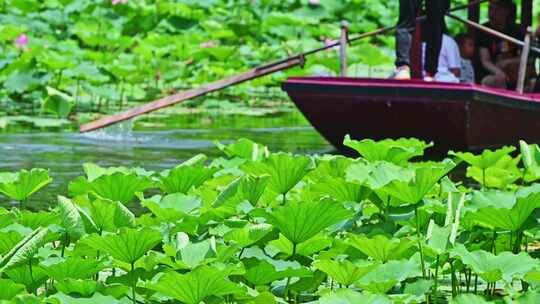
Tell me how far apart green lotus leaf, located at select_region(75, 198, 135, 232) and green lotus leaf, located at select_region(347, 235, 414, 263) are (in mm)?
484

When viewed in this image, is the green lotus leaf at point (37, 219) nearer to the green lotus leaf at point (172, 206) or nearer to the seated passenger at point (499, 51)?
the green lotus leaf at point (172, 206)

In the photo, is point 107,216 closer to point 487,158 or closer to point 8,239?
point 8,239

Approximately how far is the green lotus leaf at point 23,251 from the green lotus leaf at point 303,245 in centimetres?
52

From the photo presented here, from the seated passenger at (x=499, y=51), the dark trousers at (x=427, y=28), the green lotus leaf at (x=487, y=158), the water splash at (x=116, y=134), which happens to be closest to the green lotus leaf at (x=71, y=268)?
the green lotus leaf at (x=487, y=158)

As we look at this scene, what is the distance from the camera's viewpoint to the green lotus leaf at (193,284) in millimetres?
2713

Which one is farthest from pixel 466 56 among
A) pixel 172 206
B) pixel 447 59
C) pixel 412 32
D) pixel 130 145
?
pixel 172 206

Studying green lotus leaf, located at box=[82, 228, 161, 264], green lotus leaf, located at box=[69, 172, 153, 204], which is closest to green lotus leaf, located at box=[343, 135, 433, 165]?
green lotus leaf, located at box=[69, 172, 153, 204]

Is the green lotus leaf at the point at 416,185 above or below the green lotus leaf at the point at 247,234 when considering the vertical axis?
above

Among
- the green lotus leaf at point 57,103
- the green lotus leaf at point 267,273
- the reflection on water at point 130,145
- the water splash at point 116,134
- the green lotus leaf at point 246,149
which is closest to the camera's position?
the green lotus leaf at point 267,273

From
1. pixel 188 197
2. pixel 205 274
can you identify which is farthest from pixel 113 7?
pixel 205 274

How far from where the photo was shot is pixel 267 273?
3.05 metres

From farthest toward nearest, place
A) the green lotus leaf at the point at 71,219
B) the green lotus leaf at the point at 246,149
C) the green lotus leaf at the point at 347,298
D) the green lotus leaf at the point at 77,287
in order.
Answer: the green lotus leaf at the point at 246,149, the green lotus leaf at the point at 71,219, the green lotus leaf at the point at 77,287, the green lotus leaf at the point at 347,298

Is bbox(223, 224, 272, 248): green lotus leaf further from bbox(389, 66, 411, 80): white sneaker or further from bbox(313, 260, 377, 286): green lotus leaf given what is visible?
bbox(389, 66, 411, 80): white sneaker

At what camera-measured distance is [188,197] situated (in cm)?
349
